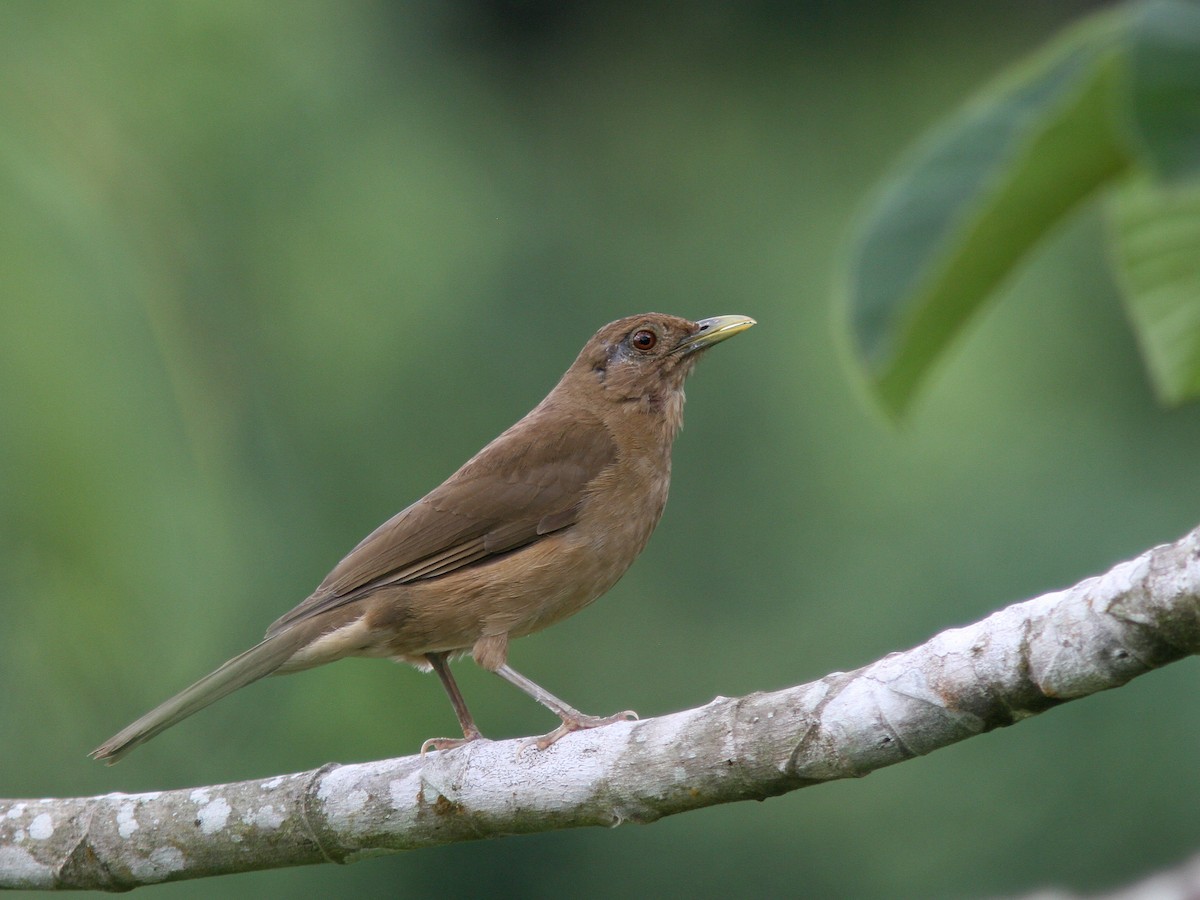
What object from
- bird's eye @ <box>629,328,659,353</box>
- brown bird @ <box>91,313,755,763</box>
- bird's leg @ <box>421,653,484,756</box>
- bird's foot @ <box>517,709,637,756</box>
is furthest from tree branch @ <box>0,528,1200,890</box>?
bird's eye @ <box>629,328,659,353</box>

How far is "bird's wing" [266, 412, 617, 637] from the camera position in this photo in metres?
4.36

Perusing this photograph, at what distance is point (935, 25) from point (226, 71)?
23.3 feet

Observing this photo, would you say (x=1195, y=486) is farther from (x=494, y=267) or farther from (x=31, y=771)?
(x=31, y=771)

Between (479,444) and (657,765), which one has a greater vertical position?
(479,444)

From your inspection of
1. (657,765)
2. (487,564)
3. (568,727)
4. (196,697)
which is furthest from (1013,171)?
(196,697)

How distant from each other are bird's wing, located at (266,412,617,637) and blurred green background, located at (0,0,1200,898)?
1473 mm

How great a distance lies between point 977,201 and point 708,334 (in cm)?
319

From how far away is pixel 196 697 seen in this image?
397 cm

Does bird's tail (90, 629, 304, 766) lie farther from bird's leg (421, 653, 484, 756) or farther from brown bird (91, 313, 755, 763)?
bird's leg (421, 653, 484, 756)

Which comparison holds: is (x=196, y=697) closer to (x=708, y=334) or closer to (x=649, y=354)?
(x=649, y=354)

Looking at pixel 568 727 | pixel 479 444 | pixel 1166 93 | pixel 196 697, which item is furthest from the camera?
pixel 479 444

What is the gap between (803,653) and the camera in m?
9.23

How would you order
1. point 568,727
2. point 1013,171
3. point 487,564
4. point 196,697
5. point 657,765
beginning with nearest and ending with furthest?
point 1013,171 < point 657,765 < point 568,727 < point 196,697 < point 487,564

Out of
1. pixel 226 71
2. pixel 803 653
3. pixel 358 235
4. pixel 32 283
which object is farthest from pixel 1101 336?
pixel 32 283
